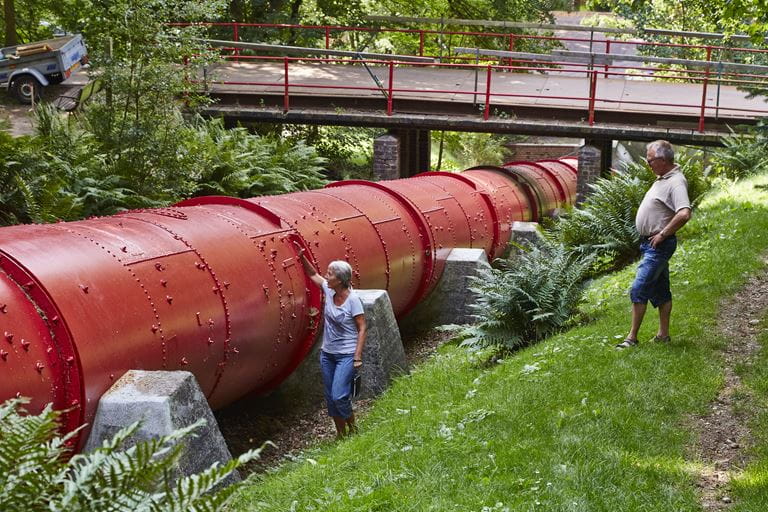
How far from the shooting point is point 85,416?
16.5 ft

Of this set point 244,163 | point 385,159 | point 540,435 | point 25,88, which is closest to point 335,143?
point 385,159

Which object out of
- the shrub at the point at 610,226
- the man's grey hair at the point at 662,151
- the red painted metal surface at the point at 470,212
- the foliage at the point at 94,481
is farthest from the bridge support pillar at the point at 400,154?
the foliage at the point at 94,481

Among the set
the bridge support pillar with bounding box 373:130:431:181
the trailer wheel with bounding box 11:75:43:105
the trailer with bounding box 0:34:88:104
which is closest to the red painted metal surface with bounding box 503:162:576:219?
the bridge support pillar with bounding box 373:130:431:181

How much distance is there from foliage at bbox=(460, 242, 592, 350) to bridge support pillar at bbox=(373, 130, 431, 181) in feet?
34.0

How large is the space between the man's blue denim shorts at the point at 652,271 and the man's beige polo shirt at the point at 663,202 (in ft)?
0.48

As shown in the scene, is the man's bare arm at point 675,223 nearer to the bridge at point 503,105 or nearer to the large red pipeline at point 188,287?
the large red pipeline at point 188,287

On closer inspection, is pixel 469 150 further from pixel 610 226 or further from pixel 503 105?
pixel 610 226

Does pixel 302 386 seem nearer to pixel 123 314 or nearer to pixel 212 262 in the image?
pixel 212 262

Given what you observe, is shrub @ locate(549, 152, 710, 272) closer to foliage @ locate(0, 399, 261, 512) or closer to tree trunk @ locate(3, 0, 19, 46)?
foliage @ locate(0, 399, 261, 512)

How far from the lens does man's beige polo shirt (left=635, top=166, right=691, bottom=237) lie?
718cm

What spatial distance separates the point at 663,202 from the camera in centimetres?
725

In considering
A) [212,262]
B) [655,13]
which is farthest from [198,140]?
[655,13]

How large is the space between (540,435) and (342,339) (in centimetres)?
186

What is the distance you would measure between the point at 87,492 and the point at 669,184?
557cm
